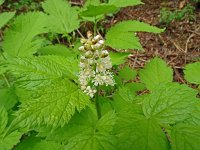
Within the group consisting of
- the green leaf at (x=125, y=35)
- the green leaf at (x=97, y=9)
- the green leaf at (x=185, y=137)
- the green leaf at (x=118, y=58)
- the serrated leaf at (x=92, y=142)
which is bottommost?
the serrated leaf at (x=92, y=142)

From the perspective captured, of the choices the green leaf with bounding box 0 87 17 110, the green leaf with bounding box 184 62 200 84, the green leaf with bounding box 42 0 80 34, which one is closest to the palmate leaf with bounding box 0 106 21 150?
the green leaf with bounding box 0 87 17 110

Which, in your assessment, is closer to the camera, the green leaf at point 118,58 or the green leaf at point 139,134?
the green leaf at point 139,134

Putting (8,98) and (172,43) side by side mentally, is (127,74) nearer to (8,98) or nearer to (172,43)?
(8,98)

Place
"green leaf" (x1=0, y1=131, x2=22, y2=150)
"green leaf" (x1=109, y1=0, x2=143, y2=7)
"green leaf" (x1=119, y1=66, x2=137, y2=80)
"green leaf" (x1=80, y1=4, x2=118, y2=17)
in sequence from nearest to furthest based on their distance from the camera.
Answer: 1. "green leaf" (x1=0, y1=131, x2=22, y2=150)
2. "green leaf" (x1=80, y1=4, x2=118, y2=17)
3. "green leaf" (x1=109, y1=0, x2=143, y2=7)
4. "green leaf" (x1=119, y1=66, x2=137, y2=80)

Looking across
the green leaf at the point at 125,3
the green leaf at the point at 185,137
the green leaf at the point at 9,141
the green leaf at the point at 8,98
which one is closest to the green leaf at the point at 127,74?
the green leaf at the point at 125,3

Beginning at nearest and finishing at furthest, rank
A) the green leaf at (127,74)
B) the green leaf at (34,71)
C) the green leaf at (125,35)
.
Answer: the green leaf at (34,71)
the green leaf at (125,35)
the green leaf at (127,74)

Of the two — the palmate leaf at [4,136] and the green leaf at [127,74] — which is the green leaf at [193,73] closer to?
the green leaf at [127,74]

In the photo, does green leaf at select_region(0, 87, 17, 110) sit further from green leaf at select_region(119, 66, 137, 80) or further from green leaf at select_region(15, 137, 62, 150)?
green leaf at select_region(119, 66, 137, 80)
